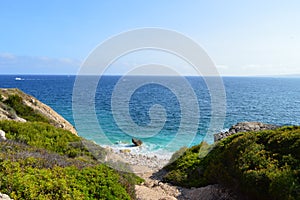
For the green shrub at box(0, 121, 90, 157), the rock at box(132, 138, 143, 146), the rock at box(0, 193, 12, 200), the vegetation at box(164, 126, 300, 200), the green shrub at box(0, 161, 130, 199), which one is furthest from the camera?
the rock at box(132, 138, 143, 146)

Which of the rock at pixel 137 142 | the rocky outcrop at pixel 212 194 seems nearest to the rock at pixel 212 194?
the rocky outcrop at pixel 212 194

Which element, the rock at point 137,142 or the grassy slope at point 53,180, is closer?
the grassy slope at point 53,180

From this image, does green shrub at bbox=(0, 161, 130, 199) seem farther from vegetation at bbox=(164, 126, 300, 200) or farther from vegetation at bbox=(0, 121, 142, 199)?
vegetation at bbox=(164, 126, 300, 200)

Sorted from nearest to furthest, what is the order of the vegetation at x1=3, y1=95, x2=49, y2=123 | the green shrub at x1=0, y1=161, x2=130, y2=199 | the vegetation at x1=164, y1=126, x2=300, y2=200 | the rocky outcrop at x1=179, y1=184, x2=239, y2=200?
1. the green shrub at x1=0, y1=161, x2=130, y2=199
2. the vegetation at x1=164, y1=126, x2=300, y2=200
3. the rocky outcrop at x1=179, y1=184, x2=239, y2=200
4. the vegetation at x1=3, y1=95, x2=49, y2=123

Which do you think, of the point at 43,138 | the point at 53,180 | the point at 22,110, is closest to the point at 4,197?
the point at 53,180

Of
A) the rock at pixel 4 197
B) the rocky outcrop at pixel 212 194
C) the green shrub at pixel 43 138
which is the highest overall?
the rock at pixel 4 197

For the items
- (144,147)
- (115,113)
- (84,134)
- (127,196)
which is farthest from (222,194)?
(115,113)

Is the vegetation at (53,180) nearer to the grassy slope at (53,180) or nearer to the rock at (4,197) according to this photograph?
the grassy slope at (53,180)

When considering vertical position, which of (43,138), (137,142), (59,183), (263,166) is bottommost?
(137,142)

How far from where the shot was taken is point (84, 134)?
32438 mm

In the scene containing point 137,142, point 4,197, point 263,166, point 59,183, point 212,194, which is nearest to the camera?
point 4,197

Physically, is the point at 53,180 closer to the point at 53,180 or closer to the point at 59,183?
the point at 53,180

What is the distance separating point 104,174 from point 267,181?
4097mm

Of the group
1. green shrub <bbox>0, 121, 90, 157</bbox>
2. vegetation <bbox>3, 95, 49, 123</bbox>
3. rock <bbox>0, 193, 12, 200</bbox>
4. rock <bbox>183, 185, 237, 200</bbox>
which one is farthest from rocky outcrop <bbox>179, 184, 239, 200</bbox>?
vegetation <bbox>3, 95, 49, 123</bbox>
